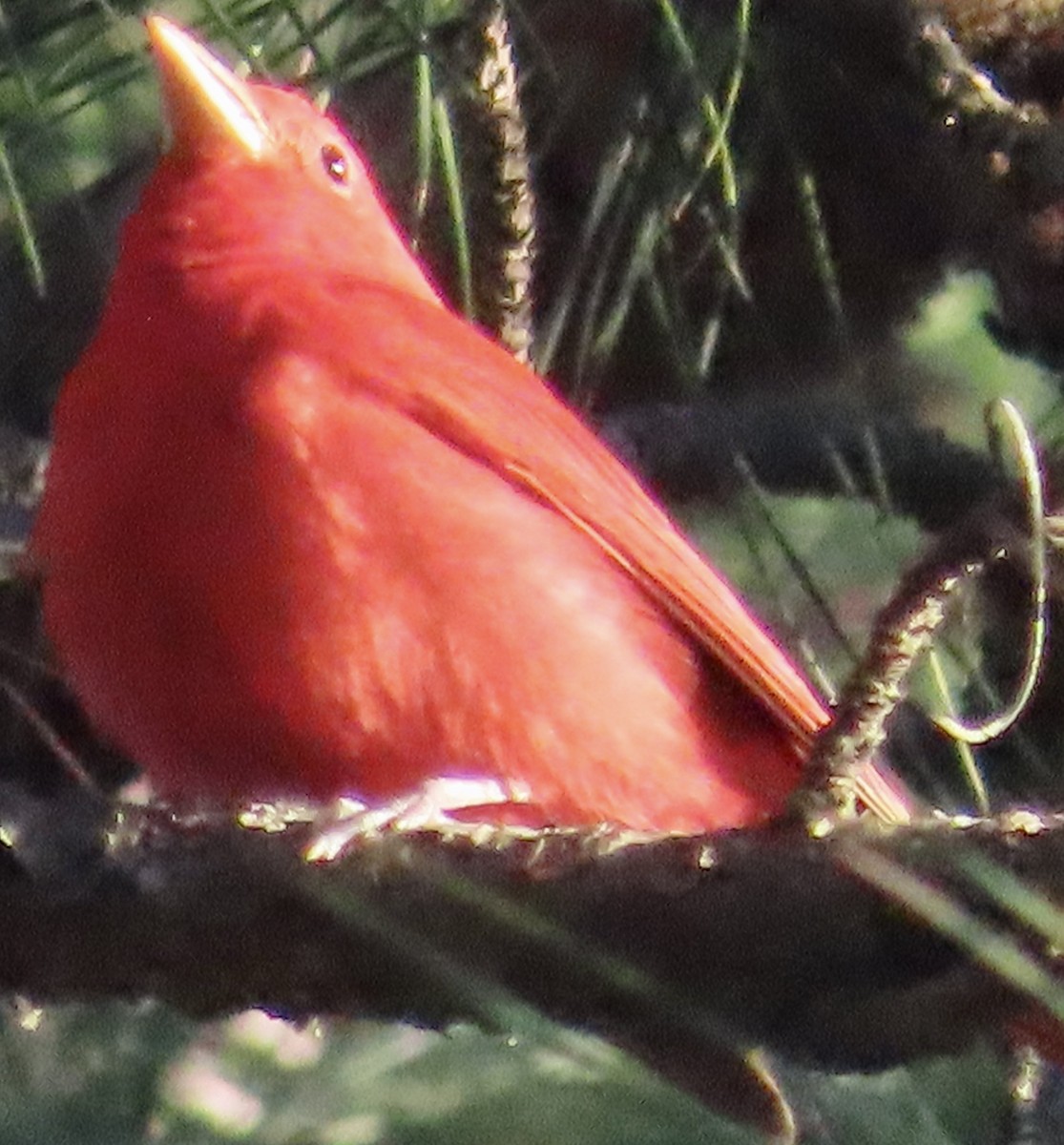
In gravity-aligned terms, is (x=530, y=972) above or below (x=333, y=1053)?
above

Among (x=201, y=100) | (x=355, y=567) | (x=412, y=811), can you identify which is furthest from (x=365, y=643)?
(x=201, y=100)

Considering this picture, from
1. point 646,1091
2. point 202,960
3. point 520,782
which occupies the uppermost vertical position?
point 202,960

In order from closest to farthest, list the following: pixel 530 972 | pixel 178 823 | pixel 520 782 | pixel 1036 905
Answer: pixel 1036 905
pixel 530 972
pixel 178 823
pixel 520 782

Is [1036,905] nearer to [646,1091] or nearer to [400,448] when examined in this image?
[646,1091]

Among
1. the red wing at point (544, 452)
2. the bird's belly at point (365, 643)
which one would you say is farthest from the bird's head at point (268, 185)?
the bird's belly at point (365, 643)

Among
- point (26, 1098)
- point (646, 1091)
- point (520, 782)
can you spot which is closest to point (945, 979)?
point (646, 1091)

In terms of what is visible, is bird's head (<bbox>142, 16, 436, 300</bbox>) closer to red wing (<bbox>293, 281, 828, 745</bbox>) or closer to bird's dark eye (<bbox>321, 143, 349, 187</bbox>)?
bird's dark eye (<bbox>321, 143, 349, 187</bbox>)

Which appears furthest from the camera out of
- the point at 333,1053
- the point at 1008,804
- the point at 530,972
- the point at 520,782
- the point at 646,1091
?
the point at 1008,804

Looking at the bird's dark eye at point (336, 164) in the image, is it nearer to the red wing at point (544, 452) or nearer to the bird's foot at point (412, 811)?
the red wing at point (544, 452)

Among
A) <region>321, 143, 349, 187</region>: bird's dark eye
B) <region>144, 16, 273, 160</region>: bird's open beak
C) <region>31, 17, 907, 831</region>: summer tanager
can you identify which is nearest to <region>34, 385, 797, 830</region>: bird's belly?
<region>31, 17, 907, 831</region>: summer tanager
